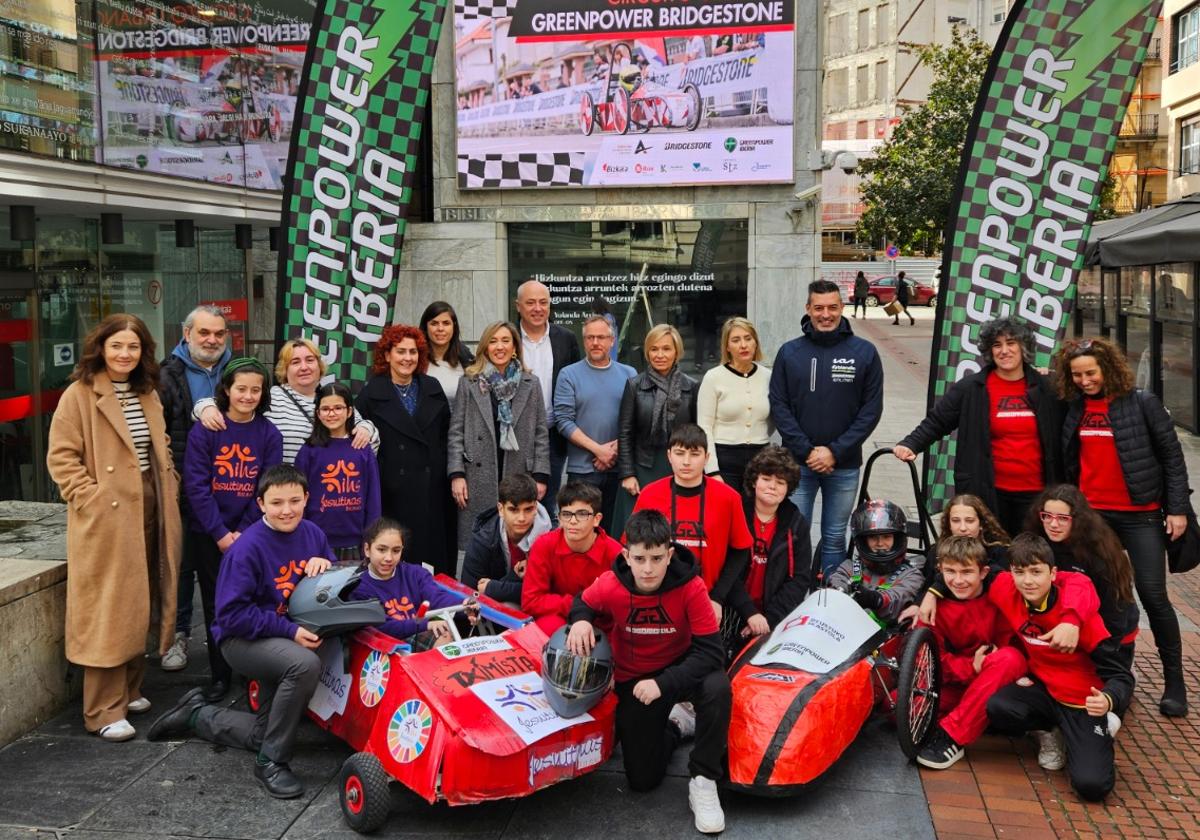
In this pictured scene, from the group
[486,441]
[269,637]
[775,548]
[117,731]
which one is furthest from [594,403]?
[117,731]

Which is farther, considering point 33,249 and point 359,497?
point 33,249

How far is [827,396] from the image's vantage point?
6629 mm

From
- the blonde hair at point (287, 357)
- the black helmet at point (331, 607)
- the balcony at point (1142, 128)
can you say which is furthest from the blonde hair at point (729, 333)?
the balcony at point (1142, 128)

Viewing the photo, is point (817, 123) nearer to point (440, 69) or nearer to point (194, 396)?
point (440, 69)

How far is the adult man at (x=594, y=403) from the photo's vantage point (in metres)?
6.80

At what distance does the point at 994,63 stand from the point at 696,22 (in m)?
6.67

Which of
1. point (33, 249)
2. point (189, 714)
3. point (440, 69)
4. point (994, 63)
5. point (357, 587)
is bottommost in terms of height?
point (189, 714)

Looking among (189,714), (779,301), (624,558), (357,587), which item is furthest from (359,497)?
(779,301)

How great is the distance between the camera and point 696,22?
43.9 feet

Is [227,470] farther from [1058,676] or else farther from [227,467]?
[1058,676]

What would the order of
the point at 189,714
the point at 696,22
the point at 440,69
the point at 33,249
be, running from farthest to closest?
the point at 440,69 < the point at 696,22 < the point at 33,249 < the point at 189,714

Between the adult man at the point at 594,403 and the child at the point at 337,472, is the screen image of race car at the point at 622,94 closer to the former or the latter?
the adult man at the point at 594,403

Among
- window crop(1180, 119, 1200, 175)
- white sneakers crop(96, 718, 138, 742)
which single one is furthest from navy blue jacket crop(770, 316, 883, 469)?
window crop(1180, 119, 1200, 175)

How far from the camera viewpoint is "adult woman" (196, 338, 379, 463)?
5879mm
